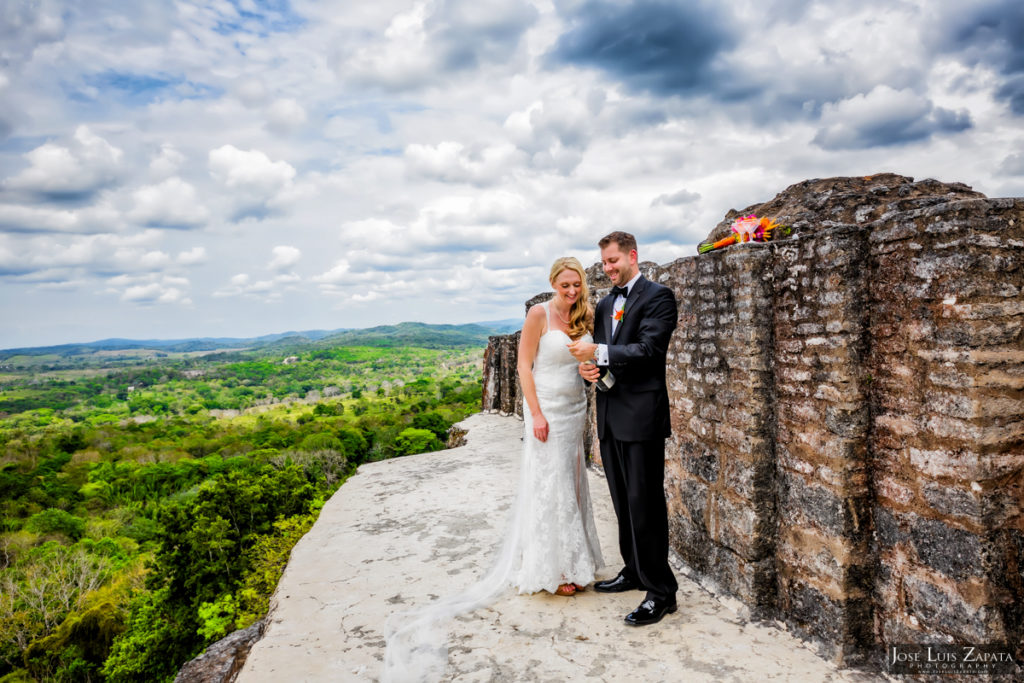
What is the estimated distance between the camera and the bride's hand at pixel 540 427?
3.58 m

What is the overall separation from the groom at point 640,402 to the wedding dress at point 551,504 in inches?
13.8

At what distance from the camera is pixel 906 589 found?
2477mm

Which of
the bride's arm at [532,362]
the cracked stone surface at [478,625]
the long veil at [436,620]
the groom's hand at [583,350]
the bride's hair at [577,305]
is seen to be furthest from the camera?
the bride's arm at [532,362]

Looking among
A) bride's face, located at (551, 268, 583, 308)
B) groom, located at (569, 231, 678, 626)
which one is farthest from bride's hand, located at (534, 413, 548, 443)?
bride's face, located at (551, 268, 583, 308)

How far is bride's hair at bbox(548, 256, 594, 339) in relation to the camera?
348cm

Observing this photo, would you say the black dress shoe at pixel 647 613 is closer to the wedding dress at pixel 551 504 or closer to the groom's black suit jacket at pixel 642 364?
the wedding dress at pixel 551 504

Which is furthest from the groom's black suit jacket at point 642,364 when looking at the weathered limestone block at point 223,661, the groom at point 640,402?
the weathered limestone block at point 223,661

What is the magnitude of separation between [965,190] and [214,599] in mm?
14770

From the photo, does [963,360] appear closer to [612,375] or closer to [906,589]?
[906,589]

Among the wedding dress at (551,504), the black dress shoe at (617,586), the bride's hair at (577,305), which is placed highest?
the bride's hair at (577,305)

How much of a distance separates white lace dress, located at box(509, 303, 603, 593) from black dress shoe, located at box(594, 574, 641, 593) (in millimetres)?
79

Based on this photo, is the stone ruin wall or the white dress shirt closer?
the stone ruin wall

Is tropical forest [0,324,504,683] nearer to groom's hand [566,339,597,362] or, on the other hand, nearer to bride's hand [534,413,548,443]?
bride's hand [534,413,548,443]

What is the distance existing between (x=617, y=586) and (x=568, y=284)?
1984 millimetres
